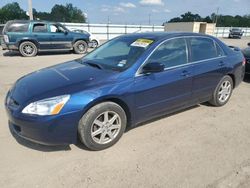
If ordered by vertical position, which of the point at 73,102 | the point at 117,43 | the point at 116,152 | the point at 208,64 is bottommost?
the point at 116,152

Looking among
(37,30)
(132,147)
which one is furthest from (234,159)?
(37,30)

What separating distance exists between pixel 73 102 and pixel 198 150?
1.83m

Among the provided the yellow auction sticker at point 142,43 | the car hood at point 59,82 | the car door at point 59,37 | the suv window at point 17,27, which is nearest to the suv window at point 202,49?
the yellow auction sticker at point 142,43

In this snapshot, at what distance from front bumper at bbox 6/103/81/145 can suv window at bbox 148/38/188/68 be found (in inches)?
57.9

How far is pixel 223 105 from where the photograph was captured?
4.89 metres

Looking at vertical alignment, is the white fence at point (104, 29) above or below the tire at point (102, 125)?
above

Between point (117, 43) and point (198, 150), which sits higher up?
point (117, 43)

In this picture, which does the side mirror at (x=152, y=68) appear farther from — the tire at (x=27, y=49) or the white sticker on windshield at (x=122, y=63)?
the tire at (x=27, y=49)

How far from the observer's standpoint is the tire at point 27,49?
11.5 meters

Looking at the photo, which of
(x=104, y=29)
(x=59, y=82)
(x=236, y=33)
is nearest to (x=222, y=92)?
(x=59, y=82)

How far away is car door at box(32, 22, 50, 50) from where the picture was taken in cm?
1172

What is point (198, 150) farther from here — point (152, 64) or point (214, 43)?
point (214, 43)

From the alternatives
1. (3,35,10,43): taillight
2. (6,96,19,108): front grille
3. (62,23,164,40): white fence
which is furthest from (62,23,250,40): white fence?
(6,96,19,108): front grille

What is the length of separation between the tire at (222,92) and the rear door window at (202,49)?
1.97 feet
